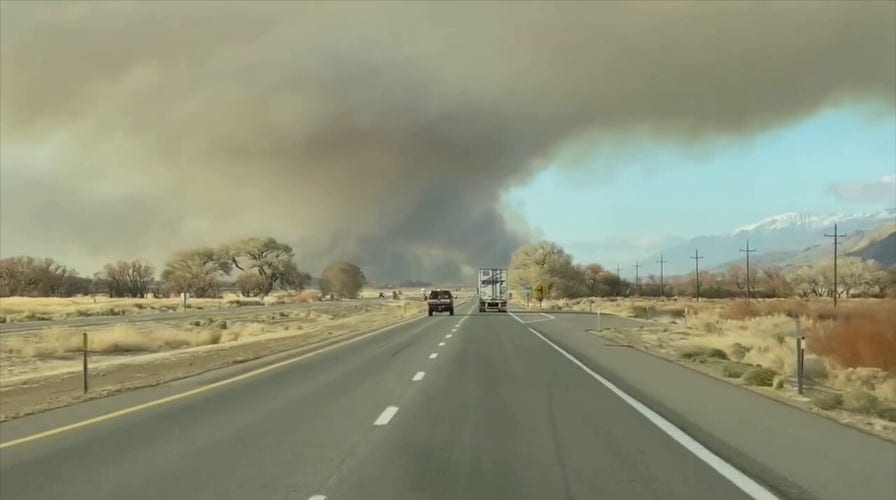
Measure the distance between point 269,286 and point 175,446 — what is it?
156 meters

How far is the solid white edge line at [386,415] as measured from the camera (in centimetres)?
1139

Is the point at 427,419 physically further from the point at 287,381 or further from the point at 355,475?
the point at 287,381

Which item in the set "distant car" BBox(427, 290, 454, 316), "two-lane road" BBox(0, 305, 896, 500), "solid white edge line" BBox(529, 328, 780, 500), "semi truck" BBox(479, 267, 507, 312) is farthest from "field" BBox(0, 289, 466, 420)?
"semi truck" BBox(479, 267, 507, 312)

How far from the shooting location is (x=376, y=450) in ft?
30.1

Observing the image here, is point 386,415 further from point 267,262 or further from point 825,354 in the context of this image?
point 267,262

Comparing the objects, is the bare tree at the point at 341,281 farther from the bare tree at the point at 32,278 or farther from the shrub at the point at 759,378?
the shrub at the point at 759,378

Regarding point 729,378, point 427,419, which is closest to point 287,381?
point 427,419

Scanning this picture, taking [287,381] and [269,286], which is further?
[269,286]

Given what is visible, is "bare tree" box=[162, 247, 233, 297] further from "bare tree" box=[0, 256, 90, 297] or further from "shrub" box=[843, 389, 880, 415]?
"shrub" box=[843, 389, 880, 415]

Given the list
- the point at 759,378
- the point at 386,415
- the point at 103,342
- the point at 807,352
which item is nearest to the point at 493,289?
the point at 103,342

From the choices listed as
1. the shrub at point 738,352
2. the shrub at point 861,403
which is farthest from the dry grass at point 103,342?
the shrub at point 861,403

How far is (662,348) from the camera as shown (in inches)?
1213

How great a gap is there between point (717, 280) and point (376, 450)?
594 feet

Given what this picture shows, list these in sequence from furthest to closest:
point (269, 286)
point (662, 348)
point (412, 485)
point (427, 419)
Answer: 1. point (269, 286)
2. point (662, 348)
3. point (427, 419)
4. point (412, 485)
